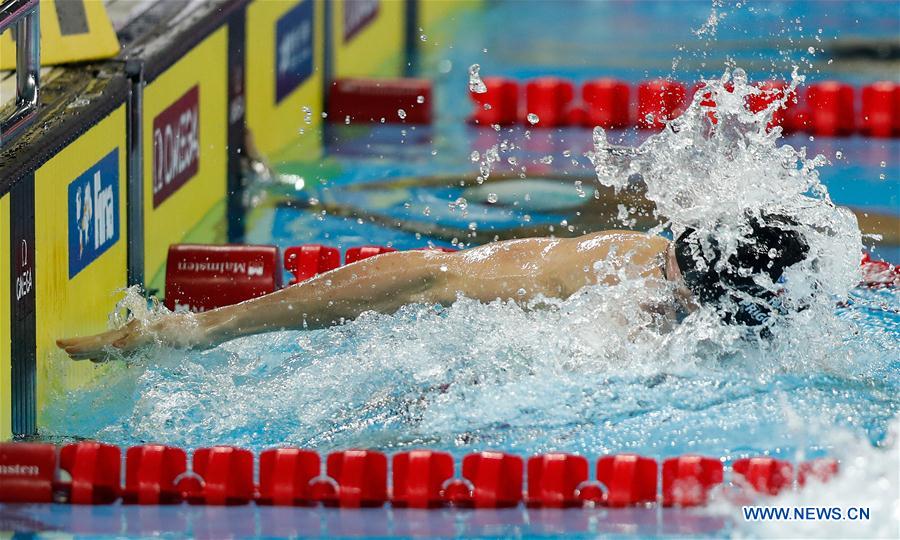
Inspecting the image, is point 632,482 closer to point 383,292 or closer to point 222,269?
point 383,292

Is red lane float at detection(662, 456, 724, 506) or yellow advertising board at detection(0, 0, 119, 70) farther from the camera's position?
yellow advertising board at detection(0, 0, 119, 70)

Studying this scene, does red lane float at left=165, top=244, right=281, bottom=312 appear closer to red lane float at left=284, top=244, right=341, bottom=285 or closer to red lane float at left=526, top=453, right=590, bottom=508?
red lane float at left=284, top=244, right=341, bottom=285

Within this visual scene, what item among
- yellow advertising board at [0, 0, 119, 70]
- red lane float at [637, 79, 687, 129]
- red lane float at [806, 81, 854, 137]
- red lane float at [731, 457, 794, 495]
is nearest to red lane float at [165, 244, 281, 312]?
yellow advertising board at [0, 0, 119, 70]

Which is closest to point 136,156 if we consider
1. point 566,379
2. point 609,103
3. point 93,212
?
point 93,212

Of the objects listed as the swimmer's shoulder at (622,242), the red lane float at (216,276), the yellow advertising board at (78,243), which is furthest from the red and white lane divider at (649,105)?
the swimmer's shoulder at (622,242)

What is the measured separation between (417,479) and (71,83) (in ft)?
6.06

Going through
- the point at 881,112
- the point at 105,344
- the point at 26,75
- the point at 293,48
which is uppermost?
the point at 293,48

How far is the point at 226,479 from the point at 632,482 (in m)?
0.89

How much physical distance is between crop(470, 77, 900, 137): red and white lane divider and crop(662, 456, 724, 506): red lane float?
372 centimetres

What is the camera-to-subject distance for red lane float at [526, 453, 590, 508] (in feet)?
10.6

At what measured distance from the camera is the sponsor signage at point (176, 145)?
492 cm

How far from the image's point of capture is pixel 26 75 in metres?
3.75

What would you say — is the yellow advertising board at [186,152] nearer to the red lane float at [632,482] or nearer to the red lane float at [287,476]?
the red lane float at [287,476]

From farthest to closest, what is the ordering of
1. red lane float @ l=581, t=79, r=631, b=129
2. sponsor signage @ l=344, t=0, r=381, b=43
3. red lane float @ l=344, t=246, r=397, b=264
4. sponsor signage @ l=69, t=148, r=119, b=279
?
sponsor signage @ l=344, t=0, r=381, b=43
red lane float @ l=581, t=79, r=631, b=129
red lane float @ l=344, t=246, r=397, b=264
sponsor signage @ l=69, t=148, r=119, b=279
